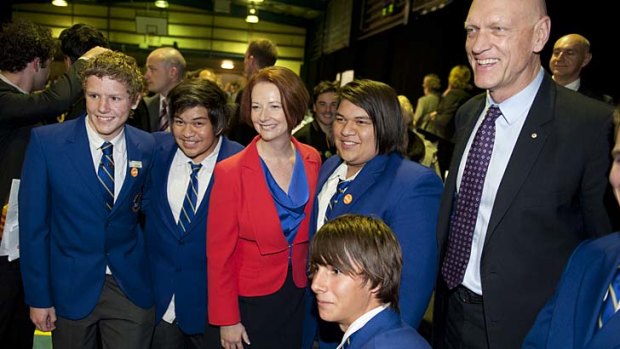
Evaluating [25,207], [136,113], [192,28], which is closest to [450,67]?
Result: [136,113]

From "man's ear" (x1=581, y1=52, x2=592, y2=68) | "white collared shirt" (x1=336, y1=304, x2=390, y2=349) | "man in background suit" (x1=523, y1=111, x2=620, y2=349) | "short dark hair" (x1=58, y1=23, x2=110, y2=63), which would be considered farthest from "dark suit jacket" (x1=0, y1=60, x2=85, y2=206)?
"man's ear" (x1=581, y1=52, x2=592, y2=68)

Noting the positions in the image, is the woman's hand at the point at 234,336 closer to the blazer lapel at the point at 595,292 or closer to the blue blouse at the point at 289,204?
the blue blouse at the point at 289,204

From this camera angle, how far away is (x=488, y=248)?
1.68m

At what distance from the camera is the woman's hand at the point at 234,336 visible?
2102 mm

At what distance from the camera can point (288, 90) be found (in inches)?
83.4

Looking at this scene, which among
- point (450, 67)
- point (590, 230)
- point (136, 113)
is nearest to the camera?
point (590, 230)

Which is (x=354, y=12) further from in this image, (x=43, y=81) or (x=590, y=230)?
(x=590, y=230)

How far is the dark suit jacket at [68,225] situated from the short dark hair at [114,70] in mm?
215

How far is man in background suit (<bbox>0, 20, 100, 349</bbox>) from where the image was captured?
2.46 meters

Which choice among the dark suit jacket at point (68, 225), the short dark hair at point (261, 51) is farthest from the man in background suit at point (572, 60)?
the dark suit jacket at point (68, 225)

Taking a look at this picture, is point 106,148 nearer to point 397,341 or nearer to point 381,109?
point 381,109

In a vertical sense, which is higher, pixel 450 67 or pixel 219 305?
pixel 450 67

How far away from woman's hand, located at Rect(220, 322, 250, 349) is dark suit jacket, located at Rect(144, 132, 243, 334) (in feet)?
0.55

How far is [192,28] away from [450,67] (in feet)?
43.4
